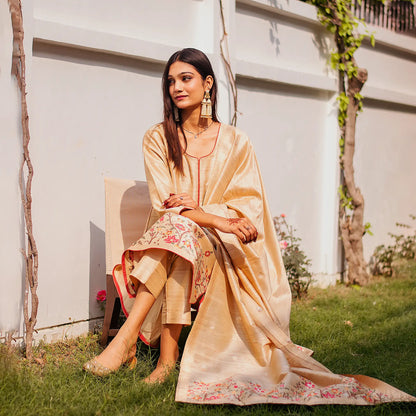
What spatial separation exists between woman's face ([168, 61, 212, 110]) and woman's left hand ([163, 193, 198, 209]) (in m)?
0.62

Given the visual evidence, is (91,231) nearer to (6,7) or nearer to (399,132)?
(6,7)

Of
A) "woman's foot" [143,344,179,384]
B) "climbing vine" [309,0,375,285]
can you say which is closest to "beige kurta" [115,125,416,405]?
"woman's foot" [143,344,179,384]

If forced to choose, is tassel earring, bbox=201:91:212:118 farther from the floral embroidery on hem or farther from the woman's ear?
the floral embroidery on hem

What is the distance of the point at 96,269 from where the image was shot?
4176 millimetres

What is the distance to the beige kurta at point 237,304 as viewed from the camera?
2908mm

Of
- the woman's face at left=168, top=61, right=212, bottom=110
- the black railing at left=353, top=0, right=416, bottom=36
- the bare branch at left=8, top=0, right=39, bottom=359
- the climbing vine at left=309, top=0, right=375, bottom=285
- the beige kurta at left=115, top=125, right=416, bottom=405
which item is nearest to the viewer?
the beige kurta at left=115, top=125, right=416, bottom=405

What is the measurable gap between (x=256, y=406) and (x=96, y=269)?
67.8 inches

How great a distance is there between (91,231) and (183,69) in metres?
1.28

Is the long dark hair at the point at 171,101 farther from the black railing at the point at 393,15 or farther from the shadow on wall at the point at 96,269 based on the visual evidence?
the black railing at the point at 393,15

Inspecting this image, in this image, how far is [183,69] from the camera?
11.8 ft

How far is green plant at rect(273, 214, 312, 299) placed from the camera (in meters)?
5.36

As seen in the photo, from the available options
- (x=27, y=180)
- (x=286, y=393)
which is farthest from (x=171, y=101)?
(x=286, y=393)

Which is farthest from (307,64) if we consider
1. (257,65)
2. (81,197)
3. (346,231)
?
(81,197)

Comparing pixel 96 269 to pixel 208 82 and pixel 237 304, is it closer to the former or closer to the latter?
pixel 237 304
